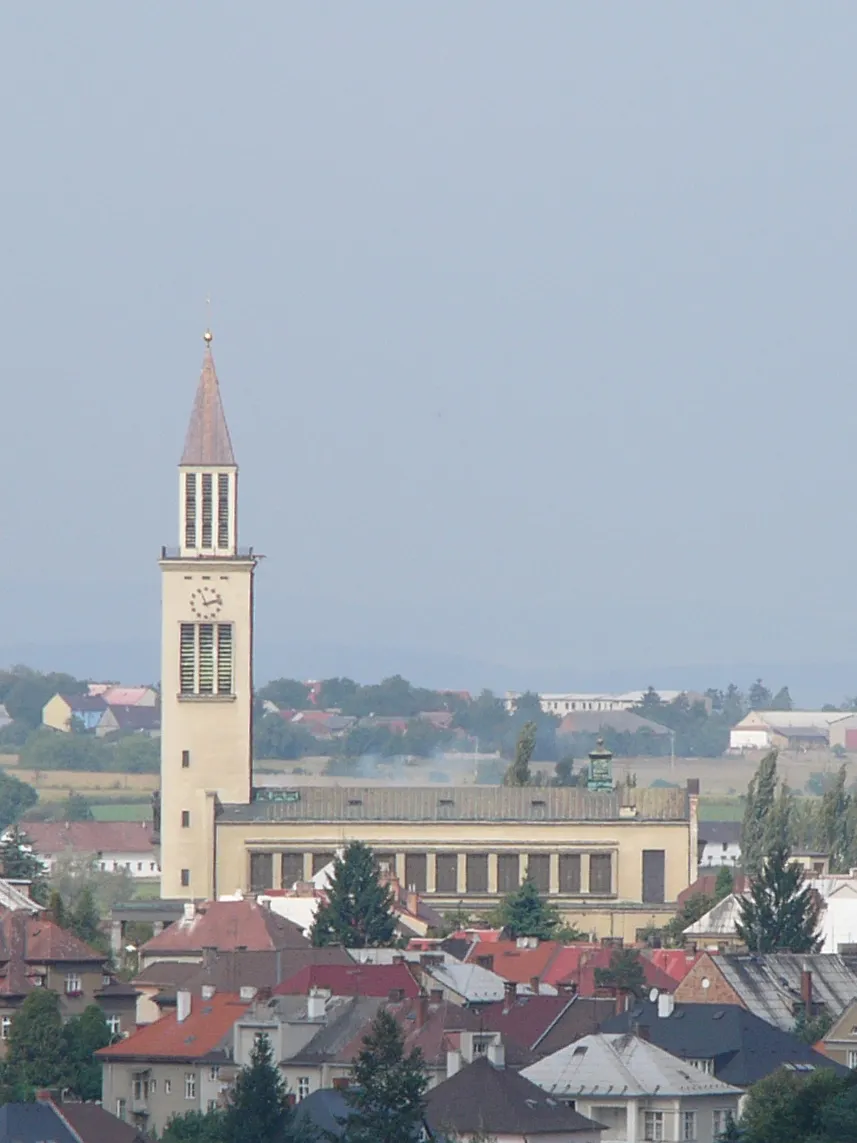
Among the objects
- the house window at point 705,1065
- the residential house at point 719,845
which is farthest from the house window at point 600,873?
the house window at point 705,1065

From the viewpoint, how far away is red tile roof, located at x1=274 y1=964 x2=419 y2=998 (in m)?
89.6

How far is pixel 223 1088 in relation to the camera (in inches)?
3282

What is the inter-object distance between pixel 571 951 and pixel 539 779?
5209cm

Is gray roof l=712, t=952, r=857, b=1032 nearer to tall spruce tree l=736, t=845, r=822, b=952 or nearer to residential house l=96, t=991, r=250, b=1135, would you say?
tall spruce tree l=736, t=845, r=822, b=952

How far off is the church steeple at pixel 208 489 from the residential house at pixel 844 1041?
187 feet

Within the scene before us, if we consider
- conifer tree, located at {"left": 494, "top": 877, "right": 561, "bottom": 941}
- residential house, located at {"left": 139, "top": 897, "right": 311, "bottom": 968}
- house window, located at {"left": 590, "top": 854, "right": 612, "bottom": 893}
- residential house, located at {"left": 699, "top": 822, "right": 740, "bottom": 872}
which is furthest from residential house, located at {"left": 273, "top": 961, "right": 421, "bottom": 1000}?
residential house, located at {"left": 699, "top": 822, "right": 740, "bottom": 872}

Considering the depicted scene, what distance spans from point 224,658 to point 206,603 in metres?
1.81

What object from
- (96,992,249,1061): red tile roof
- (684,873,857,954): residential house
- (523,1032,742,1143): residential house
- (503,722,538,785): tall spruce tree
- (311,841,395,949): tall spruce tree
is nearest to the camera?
(523,1032,742,1143): residential house

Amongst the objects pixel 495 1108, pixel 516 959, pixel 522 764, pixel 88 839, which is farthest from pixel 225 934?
pixel 88 839

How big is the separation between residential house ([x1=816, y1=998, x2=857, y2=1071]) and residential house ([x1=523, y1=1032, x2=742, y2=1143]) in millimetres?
5853

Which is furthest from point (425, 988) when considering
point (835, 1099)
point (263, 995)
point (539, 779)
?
point (539, 779)

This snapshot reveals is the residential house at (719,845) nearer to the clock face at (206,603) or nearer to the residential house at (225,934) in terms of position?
the clock face at (206,603)

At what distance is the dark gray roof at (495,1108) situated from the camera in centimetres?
7412

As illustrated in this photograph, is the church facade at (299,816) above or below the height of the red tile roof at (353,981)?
above
